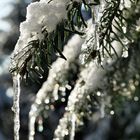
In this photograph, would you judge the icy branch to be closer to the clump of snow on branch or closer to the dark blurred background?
the clump of snow on branch

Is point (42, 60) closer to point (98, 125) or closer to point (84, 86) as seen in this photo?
point (84, 86)

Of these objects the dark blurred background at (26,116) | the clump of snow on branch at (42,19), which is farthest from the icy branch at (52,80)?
the dark blurred background at (26,116)

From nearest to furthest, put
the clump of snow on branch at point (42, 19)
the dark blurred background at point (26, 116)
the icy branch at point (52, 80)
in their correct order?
the clump of snow on branch at point (42, 19)
the icy branch at point (52, 80)
the dark blurred background at point (26, 116)

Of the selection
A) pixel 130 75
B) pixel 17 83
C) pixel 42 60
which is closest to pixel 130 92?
pixel 130 75

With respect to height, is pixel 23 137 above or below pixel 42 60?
above

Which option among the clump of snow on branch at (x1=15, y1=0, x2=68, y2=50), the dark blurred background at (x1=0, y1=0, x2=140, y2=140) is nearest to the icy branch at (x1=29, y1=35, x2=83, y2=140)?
the clump of snow on branch at (x1=15, y1=0, x2=68, y2=50)

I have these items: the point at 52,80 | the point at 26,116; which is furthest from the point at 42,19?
the point at 26,116

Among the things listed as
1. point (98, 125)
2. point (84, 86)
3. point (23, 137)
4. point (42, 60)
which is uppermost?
point (23, 137)

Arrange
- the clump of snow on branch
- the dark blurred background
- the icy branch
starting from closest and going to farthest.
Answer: the clump of snow on branch, the icy branch, the dark blurred background

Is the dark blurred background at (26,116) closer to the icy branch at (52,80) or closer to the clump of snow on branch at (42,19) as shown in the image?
the icy branch at (52,80)

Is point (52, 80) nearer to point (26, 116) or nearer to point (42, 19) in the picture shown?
point (42, 19)

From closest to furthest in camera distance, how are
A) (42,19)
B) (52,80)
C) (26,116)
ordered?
1. (42,19)
2. (52,80)
3. (26,116)
